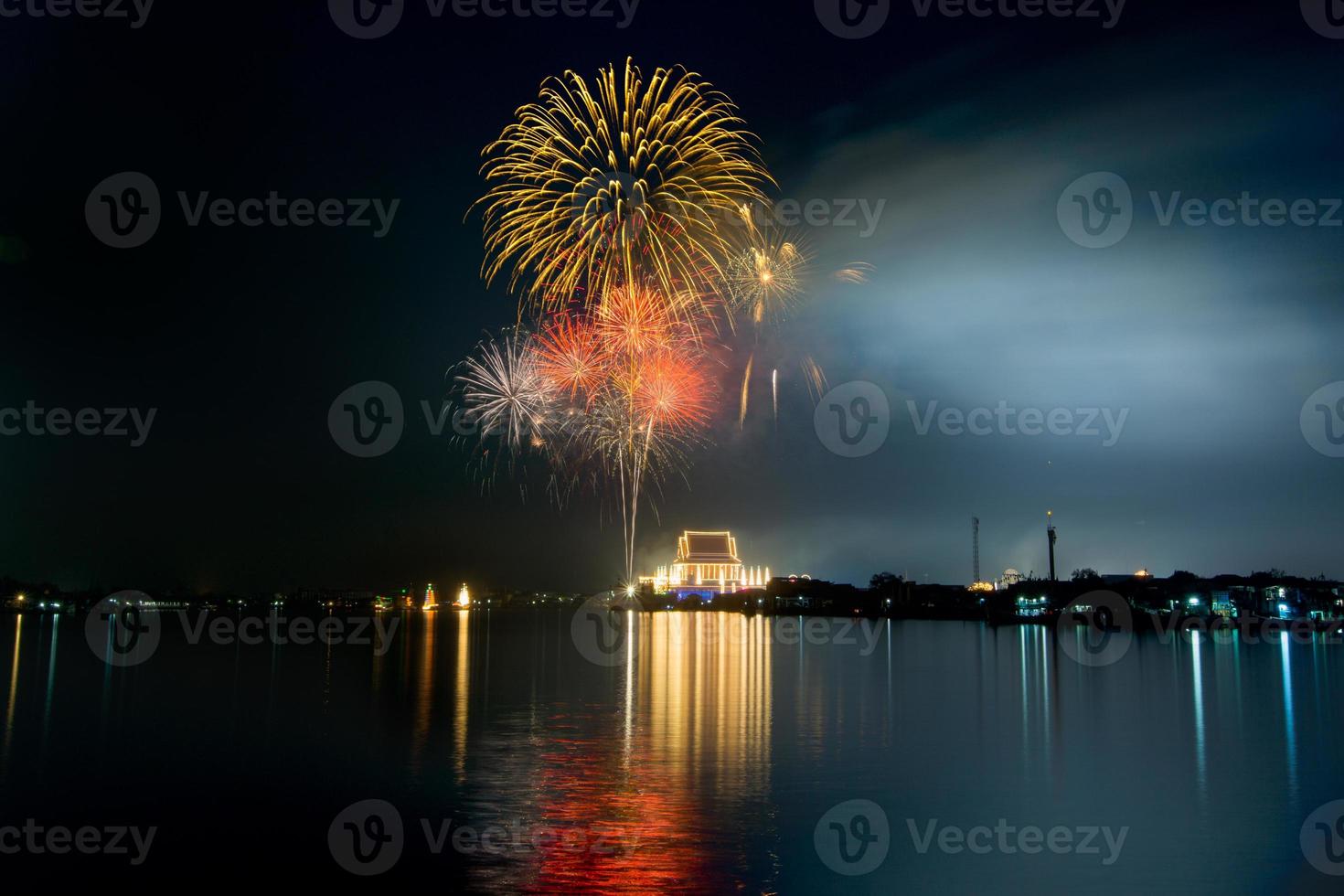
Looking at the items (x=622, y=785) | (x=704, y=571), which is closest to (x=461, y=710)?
(x=622, y=785)

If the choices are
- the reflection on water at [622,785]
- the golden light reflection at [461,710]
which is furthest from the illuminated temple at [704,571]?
the reflection on water at [622,785]

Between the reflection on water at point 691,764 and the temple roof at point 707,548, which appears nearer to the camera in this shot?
the reflection on water at point 691,764

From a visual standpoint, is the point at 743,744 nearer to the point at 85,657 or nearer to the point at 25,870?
the point at 25,870

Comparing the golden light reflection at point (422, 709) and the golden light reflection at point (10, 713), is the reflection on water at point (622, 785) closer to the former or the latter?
the golden light reflection at point (422, 709)

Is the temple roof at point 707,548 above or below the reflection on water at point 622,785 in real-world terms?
above

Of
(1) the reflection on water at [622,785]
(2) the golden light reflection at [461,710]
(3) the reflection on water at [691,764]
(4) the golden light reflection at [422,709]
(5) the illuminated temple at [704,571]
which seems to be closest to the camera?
(1) the reflection on water at [622,785]

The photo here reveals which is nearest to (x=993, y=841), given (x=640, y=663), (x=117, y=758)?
(x=117, y=758)
